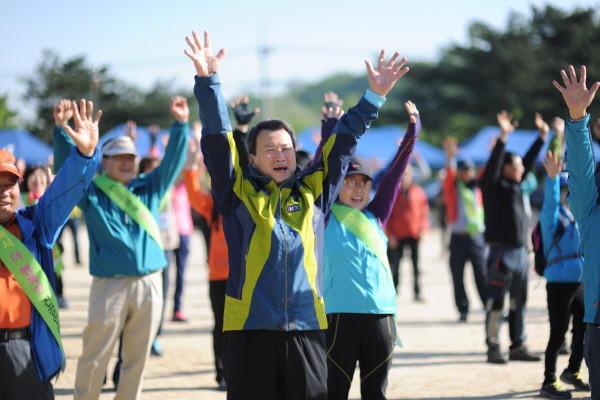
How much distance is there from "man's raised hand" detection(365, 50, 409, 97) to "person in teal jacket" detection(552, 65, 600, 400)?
2.97 ft

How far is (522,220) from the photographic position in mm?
9094

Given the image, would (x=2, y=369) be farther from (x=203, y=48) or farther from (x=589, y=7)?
(x=589, y=7)

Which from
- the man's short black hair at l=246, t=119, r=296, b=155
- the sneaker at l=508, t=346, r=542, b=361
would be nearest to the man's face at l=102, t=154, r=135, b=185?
the man's short black hair at l=246, t=119, r=296, b=155

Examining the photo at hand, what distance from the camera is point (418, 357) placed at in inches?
368

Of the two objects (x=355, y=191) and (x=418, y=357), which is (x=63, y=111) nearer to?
(x=355, y=191)

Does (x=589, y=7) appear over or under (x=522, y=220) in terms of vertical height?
over

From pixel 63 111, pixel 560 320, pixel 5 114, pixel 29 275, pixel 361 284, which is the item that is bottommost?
pixel 560 320

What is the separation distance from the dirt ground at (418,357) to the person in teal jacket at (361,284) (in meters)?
2.00

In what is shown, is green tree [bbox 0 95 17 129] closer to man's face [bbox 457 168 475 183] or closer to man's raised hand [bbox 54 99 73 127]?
man's face [bbox 457 168 475 183]

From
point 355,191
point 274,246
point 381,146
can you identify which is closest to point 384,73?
point 274,246

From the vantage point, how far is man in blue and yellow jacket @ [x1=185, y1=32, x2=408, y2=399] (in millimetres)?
4129

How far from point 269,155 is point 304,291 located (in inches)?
28.8

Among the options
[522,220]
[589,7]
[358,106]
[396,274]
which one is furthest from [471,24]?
[358,106]

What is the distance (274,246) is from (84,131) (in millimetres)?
1262
